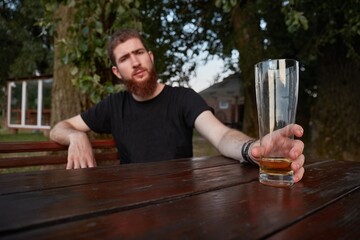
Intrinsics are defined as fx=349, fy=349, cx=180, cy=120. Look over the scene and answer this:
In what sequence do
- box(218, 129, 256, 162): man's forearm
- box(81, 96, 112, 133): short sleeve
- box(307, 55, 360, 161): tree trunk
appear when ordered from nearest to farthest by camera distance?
box(218, 129, 256, 162): man's forearm → box(81, 96, 112, 133): short sleeve → box(307, 55, 360, 161): tree trunk

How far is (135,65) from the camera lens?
215 centimetres

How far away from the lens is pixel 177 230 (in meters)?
0.55

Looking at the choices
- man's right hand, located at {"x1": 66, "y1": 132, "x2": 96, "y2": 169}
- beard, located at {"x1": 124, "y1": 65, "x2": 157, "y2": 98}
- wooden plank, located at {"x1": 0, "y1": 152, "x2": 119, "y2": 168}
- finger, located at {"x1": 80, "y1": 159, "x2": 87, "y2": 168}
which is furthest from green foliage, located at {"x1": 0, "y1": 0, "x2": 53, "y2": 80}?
finger, located at {"x1": 80, "y1": 159, "x2": 87, "y2": 168}

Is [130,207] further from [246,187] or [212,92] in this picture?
[212,92]

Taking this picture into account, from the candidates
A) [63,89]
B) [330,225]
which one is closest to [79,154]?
[330,225]

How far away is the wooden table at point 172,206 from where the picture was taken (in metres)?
0.55

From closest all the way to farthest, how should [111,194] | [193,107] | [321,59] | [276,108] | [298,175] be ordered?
[111,194]
[276,108]
[298,175]
[193,107]
[321,59]

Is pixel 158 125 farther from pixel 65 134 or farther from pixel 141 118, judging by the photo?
pixel 65 134

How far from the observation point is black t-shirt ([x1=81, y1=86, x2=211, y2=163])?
196 centimetres

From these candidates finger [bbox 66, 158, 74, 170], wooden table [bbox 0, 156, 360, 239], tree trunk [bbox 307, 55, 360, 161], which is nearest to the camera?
wooden table [bbox 0, 156, 360, 239]

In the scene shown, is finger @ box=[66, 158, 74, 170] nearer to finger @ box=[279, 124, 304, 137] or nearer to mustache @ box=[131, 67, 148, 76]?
mustache @ box=[131, 67, 148, 76]

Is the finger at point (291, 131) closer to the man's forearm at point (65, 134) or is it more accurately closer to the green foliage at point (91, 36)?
the man's forearm at point (65, 134)

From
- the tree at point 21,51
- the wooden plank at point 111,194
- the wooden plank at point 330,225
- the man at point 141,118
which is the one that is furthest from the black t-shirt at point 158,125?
the tree at point 21,51

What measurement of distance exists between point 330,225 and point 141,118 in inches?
59.1
